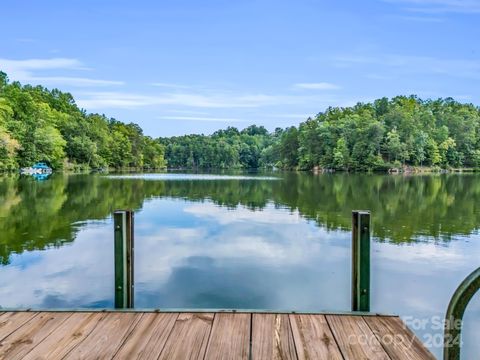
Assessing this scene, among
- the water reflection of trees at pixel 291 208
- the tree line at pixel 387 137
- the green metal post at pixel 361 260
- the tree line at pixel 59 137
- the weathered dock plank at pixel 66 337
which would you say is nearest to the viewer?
the weathered dock plank at pixel 66 337

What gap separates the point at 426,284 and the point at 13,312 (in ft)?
16.2

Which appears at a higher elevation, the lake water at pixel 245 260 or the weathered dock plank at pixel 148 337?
the weathered dock plank at pixel 148 337

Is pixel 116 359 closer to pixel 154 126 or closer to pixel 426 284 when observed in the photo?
pixel 426 284

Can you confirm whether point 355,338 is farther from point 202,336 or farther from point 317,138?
point 317,138

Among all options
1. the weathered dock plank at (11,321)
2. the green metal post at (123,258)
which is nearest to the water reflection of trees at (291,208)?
the weathered dock plank at (11,321)

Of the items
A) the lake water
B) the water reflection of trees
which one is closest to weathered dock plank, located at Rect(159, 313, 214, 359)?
the lake water

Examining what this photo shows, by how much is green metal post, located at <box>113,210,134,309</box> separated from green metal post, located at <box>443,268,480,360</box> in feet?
6.47

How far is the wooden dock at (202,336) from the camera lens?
2.04 meters

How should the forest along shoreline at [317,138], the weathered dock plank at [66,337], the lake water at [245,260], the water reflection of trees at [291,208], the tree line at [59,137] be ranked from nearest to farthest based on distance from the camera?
the weathered dock plank at [66,337]
the lake water at [245,260]
the water reflection of trees at [291,208]
the tree line at [59,137]
the forest along shoreline at [317,138]

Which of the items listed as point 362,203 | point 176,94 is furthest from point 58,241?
point 176,94

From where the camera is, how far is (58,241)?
7.96 metres

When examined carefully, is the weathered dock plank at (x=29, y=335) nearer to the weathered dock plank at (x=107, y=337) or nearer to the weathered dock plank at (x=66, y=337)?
the weathered dock plank at (x=66, y=337)

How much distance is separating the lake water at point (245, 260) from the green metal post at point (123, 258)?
208cm

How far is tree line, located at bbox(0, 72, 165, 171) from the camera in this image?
38688mm
